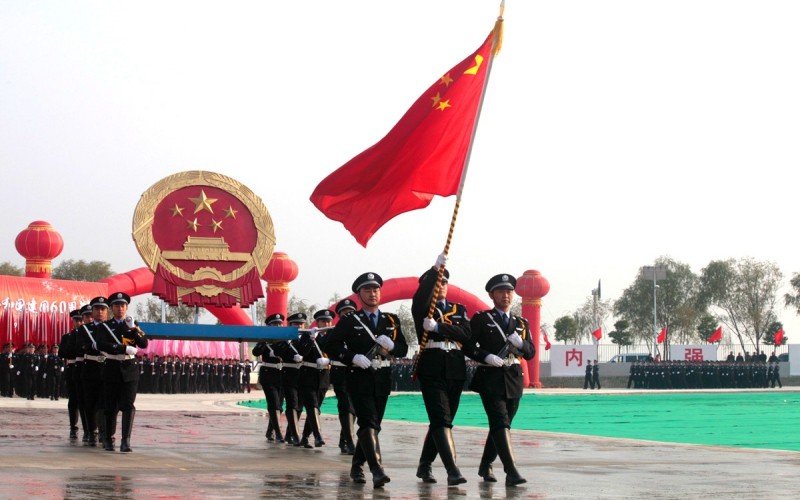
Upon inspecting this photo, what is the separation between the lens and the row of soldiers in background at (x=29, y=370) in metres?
28.4

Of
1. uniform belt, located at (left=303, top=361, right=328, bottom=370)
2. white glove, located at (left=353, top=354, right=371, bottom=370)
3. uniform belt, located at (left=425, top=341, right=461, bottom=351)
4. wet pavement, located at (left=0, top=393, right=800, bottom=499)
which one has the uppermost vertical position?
uniform belt, located at (left=425, top=341, right=461, bottom=351)

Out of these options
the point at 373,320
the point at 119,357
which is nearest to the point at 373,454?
the point at 373,320

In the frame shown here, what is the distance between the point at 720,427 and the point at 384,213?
11421 millimetres

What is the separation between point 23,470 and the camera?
31.1 ft

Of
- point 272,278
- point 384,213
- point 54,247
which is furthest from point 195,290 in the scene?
point 384,213

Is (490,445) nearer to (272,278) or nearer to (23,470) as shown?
(23,470)

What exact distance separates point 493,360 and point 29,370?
21462 millimetres

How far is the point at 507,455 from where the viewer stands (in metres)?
8.95

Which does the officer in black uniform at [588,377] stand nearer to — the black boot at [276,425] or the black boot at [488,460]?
the black boot at [276,425]

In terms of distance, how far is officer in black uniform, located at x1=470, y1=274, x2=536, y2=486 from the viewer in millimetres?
9359

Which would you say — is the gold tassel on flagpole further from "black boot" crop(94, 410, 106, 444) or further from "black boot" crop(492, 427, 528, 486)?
"black boot" crop(94, 410, 106, 444)

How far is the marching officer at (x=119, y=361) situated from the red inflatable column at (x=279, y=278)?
22064mm

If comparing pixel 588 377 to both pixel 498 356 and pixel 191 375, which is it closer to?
pixel 191 375

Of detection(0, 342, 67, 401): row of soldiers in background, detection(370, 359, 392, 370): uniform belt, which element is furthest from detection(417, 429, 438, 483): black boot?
detection(0, 342, 67, 401): row of soldiers in background
